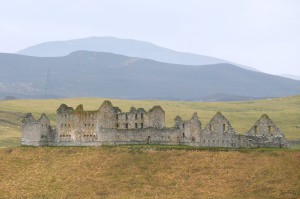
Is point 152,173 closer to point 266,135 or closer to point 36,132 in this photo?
point 266,135

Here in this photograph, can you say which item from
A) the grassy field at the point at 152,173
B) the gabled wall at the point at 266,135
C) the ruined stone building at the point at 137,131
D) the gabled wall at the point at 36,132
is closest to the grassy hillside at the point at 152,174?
the grassy field at the point at 152,173

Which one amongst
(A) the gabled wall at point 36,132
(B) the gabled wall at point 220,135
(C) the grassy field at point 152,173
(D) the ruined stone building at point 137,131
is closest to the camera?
(C) the grassy field at point 152,173

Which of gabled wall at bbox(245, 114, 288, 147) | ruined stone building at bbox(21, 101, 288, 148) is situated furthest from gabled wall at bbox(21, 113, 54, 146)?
gabled wall at bbox(245, 114, 288, 147)

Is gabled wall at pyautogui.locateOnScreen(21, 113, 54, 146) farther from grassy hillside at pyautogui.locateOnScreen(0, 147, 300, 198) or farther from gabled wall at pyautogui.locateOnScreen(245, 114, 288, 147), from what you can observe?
gabled wall at pyautogui.locateOnScreen(245, 114, 288, 147)

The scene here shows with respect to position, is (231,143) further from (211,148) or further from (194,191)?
(194,191)

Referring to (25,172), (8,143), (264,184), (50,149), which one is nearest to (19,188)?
(25,172)

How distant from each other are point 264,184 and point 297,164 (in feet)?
24.0

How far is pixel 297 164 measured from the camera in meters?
100

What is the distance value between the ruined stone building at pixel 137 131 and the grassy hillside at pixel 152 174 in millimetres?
5059

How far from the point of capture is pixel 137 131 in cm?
12194

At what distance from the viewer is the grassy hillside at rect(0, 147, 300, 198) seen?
96938 millimetres

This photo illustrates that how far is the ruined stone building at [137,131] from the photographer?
117850 millimetres

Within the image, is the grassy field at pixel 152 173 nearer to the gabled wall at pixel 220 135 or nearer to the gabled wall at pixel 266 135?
the gabled wall at pixel 220 135

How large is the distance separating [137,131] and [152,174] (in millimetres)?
16870
